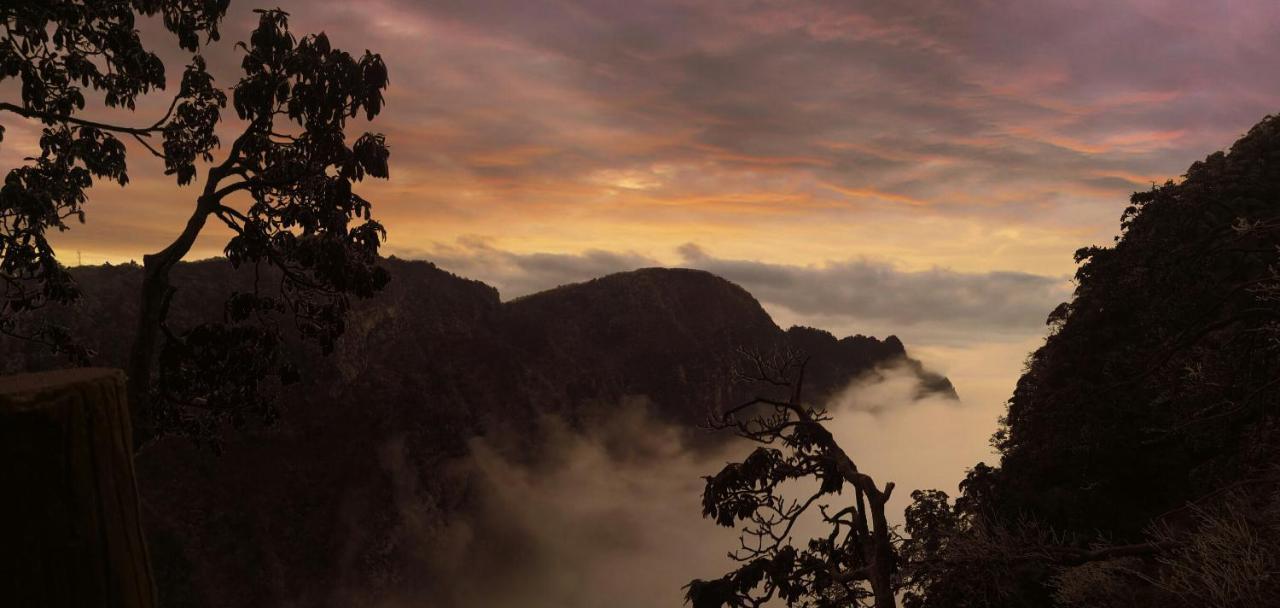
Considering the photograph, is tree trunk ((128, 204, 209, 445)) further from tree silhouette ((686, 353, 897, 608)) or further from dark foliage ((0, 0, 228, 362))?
tree silhouette ((686, 353, 897, 608))

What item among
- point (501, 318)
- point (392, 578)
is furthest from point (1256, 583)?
point (501, 318)

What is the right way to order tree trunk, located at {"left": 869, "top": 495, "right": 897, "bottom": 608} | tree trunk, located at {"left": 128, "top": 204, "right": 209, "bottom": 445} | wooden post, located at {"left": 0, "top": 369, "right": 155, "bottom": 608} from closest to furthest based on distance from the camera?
1. wooden post, located at {"left": 0, "top": 369, "right": 155, "bottom": 608}
2. tree trunk, located at {"left": 128, "top": 204, "right": 209, "bottom": 445}
3. tree trunk, located at {"left": 869, "top": 495, "right": 897, "bottom": 608}

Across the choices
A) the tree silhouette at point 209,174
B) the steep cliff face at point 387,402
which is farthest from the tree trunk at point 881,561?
the steep cliff face at point 387,402

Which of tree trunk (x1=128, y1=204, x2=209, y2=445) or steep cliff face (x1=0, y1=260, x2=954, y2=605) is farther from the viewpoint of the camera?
steep cliff face (x1=0, y1=260, x2=954, y2=605)

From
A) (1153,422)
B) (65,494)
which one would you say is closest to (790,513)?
(1153,422)

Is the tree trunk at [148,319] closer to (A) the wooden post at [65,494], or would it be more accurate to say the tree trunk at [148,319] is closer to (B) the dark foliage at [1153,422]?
(A) the wooden post at [65,494]

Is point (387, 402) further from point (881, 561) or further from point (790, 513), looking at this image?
point (881, 561)

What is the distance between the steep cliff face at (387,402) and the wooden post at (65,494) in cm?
3860

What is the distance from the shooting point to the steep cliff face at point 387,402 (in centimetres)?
6009

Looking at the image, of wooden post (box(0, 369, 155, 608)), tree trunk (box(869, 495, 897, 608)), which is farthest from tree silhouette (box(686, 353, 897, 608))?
wooden post (box(0, 369, 155, 608))

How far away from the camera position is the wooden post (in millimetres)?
1552

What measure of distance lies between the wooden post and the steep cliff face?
38.6 m

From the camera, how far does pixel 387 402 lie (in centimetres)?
8306

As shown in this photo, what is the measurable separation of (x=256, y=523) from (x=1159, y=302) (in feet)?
226
